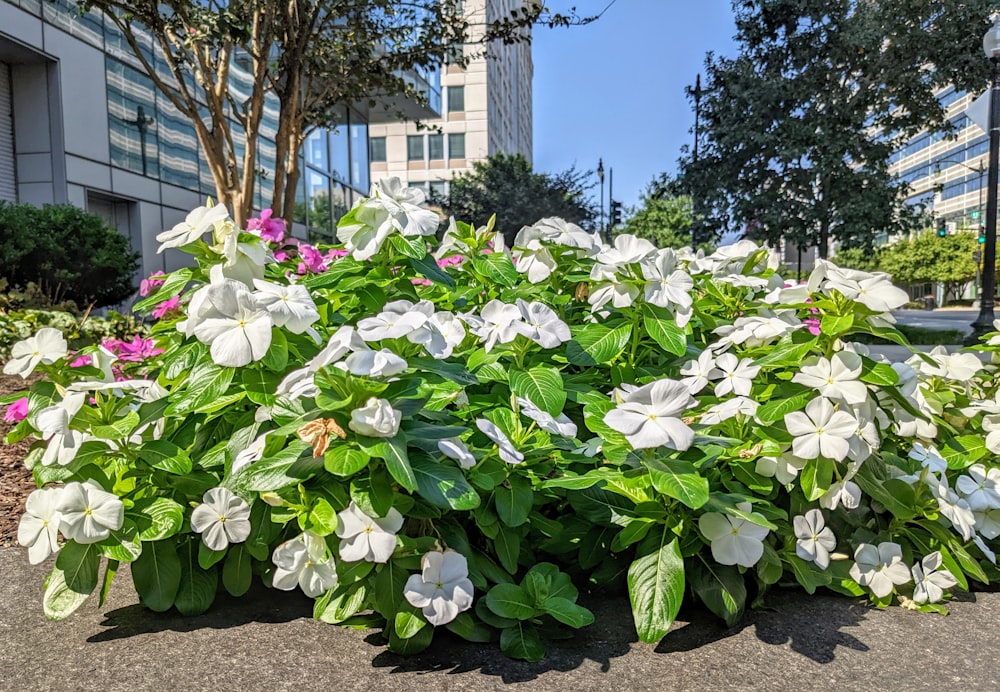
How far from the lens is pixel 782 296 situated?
2486mm

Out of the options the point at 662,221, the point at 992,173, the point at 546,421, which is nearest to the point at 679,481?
the point at 546,421

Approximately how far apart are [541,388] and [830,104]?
1788cm

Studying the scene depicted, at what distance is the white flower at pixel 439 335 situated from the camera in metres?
1.93

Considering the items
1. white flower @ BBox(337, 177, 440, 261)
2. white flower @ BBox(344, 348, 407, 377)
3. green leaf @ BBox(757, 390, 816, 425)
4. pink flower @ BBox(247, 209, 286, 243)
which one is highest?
pink flower @ BBox(247, 209, 286, 243)

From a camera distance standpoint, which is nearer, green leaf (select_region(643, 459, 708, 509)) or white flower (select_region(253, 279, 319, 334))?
green leaf (select_region(643, 459, 708, 509))

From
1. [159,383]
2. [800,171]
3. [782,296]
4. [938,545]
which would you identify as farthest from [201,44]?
[800,171]

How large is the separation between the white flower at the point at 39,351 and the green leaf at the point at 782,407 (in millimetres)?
2125

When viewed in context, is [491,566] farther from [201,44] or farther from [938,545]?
[201,44]

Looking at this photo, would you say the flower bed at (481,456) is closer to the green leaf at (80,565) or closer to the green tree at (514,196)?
the green leaf at (80,565)

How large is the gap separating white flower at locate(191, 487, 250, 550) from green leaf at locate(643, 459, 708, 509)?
1.12 m

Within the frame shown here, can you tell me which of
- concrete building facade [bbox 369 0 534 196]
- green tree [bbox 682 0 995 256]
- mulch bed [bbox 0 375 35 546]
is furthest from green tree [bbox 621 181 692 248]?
mulch bed [bbox 0 375 35 546]

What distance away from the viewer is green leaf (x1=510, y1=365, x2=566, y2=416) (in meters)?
2.12

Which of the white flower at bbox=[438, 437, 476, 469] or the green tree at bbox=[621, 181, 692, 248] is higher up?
the green tree at bbox=[621, 181, 692, 248]

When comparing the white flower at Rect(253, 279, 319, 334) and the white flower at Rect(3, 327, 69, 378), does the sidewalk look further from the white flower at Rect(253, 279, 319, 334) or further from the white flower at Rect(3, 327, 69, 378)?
the white flower at Rect(253, 279, 319, 334)
